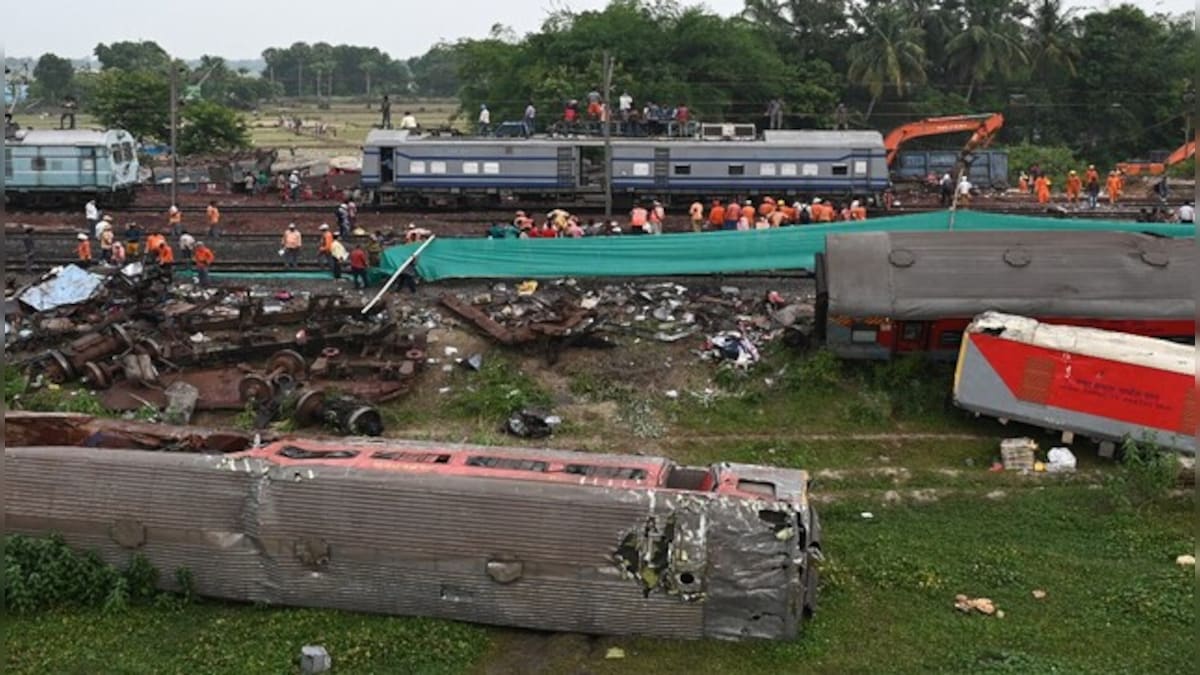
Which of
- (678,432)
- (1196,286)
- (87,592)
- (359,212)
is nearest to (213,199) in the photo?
(359,212)

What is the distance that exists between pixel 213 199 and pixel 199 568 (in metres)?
27.2

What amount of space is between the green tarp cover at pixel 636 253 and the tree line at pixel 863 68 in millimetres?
24258

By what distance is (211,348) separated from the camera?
1941cm

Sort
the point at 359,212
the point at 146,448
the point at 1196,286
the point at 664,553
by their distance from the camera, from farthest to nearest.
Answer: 1. the point at 359,212
2. the point at 1196,286
3. the point at 146,448
4. the point at 664,553

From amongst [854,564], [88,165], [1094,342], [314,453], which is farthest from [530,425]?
[88,165]

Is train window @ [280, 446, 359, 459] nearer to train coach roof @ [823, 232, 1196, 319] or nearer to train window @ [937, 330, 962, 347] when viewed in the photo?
train coach roof @ [823, 232, 1196, 319]

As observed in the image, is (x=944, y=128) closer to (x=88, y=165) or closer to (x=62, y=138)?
(x=88, y=165)

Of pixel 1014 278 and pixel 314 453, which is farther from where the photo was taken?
pixel 1014 278

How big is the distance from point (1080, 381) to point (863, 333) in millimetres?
3532

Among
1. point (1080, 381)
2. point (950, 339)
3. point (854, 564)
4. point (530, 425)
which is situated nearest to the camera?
point (854, 564)

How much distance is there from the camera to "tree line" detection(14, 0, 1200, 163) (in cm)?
4897

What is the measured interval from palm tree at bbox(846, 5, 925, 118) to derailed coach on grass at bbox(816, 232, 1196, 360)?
35.1m

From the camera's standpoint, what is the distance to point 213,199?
36.8 meters

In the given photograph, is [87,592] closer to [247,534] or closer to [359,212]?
[247,534]
